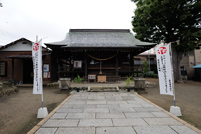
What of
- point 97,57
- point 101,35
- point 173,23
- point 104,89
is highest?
point 173,23

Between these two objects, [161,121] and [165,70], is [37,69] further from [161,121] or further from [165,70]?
[165,70]

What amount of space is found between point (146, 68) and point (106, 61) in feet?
54.3

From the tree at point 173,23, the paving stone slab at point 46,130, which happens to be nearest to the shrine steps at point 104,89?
the paving stone slab at point 46,130

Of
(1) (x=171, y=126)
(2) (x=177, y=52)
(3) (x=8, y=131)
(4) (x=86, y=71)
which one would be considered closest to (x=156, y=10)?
(2) (x=177, y=52)

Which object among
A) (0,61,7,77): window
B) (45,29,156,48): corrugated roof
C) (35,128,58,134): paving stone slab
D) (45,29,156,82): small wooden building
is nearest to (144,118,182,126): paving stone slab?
(35,128,58,134): paving stone slab

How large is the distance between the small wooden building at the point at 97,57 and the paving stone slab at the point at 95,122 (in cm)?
672

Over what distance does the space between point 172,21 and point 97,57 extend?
10.2m

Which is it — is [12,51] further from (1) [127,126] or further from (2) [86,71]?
(1) [127,126]

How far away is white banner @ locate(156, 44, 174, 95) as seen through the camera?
396 cm

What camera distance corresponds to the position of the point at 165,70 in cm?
409

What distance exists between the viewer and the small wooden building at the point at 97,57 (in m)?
10.3

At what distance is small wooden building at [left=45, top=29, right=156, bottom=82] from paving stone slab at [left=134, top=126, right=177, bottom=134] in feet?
23.7

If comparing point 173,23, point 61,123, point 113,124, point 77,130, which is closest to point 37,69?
point 61,123

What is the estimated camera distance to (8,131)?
287 centimetres
